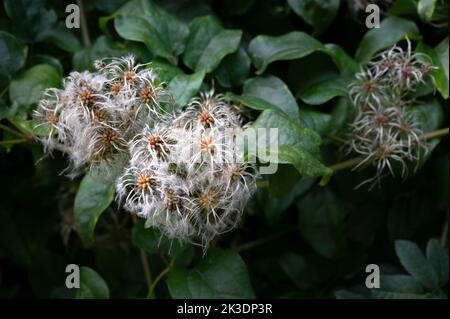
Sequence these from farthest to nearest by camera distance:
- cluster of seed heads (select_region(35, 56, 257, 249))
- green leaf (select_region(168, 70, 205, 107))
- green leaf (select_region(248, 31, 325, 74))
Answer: green leaf (select_region(248, 31, 325, 74))
green leaf (select_region(168, 70, 205, 107))
cluster of seed heads (select_region(35, 56, 257, 249))

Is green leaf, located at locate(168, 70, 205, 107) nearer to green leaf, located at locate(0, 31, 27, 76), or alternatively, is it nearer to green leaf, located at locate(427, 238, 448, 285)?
green leaf, located at locate(0, 31, 27, 76)

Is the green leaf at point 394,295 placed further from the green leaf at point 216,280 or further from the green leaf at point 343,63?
the green leaf at point 343,63

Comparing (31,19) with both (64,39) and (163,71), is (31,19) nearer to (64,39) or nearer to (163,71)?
(64,39)

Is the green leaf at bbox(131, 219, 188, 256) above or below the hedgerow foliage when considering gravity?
below

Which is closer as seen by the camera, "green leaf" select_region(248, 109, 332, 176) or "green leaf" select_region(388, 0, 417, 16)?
"green leaf" select_region(248, 109, 332, 176)

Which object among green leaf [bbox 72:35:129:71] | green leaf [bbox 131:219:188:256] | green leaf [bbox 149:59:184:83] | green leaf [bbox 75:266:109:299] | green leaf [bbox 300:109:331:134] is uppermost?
green leaf [bbox 72:35:129:71]

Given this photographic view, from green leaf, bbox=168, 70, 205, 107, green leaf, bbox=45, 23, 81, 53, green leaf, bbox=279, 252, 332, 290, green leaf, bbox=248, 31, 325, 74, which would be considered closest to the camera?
green leaf, bbox=168, 70, 205, 107

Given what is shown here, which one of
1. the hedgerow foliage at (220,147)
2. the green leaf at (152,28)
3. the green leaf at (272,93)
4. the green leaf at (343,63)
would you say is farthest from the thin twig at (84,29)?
the green leaf at (343,63)

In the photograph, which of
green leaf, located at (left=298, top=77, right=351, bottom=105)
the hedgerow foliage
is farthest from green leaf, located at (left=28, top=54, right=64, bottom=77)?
green leaf, located at (left=298, top=77, right=351, bottom=105)
